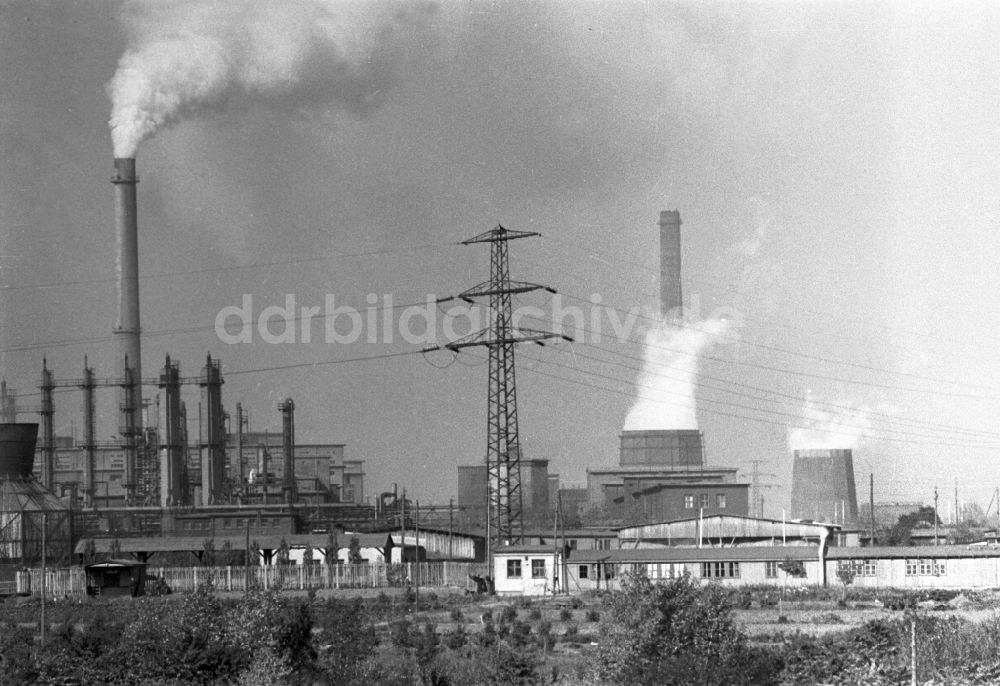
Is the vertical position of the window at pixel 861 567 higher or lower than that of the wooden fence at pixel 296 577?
higher

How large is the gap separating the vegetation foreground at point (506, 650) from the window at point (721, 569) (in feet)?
57.0

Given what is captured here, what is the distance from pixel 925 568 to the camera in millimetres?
48500

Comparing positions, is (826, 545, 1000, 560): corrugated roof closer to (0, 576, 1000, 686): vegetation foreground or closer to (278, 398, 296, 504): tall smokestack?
(0, 576, 1000, 686): vegetation foreground

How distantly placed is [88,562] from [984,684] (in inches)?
1770

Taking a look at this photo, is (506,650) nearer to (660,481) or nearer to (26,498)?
(26,498)

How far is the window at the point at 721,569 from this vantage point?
163 feet

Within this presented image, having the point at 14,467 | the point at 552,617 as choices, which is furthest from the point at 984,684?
the point at 14,467

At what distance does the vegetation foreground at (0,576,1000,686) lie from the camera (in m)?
23.1

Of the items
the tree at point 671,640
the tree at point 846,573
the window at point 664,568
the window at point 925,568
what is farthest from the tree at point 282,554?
the tree at point 671,640

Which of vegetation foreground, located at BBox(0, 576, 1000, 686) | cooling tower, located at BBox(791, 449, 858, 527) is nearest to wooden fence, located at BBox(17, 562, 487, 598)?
vegetation foreground, located at BBox(0, 576, 1000, 686)

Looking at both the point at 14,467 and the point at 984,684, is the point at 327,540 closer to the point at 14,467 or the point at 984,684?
the point at 14,467

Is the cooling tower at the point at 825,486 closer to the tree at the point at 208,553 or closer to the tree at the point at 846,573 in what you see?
the tree at the point at 846,573

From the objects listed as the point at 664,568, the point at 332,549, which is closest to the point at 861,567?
the point at 664,568

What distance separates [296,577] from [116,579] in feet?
20.8
